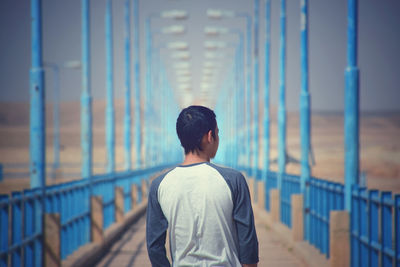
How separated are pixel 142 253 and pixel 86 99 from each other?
16.3 feet

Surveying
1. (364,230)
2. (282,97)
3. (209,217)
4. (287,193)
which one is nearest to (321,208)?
(364,230)

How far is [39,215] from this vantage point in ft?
33.2

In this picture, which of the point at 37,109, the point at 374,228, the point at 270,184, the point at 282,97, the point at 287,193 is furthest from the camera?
the point at 282,97

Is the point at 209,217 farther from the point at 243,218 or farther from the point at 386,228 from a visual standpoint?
the point at 386,228

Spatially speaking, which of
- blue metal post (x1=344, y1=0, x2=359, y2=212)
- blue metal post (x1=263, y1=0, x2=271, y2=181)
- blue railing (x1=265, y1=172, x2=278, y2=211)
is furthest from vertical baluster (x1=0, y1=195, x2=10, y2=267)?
blue metal post (x1=263, y1=0, x2=271, y2=181)

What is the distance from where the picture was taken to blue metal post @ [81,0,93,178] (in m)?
17.6

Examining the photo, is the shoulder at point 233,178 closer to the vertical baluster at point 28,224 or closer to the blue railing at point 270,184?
the vertical baluster at point 28,224

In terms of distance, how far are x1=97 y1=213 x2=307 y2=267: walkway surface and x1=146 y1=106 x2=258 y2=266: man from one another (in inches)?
340

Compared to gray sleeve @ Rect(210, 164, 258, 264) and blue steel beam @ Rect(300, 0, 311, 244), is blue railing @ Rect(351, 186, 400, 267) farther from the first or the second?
blue steel beam @ Rect(300, 0, 311, 244)

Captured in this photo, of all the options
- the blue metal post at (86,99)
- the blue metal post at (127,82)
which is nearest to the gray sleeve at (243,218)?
the blue metal post at (86,99)

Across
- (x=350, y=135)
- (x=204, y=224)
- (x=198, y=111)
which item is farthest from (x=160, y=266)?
(x=350, y=135)

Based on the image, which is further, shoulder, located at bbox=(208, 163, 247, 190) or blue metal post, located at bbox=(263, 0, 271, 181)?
blue metal post, located at bbox=(263, 0, 271, 181)

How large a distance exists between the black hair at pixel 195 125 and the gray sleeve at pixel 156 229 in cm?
24

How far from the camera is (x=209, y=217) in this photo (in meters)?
3.91
